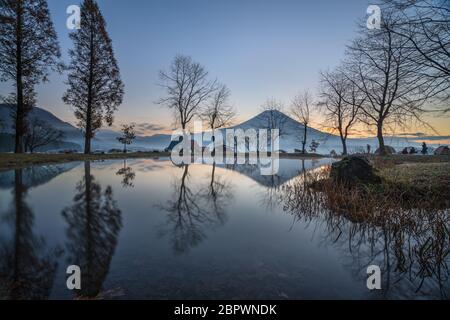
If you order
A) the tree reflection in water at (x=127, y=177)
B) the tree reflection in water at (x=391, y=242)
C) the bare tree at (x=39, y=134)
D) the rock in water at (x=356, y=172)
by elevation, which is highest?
the bare tree at (x=39, y=134)

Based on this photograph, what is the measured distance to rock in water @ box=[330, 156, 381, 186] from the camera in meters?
6.41

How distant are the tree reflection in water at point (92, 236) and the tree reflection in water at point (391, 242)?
8.32ft

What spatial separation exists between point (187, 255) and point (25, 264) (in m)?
1.59

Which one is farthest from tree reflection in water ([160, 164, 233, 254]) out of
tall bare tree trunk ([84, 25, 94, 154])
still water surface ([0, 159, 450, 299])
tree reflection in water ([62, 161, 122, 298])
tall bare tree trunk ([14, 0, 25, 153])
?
tall bare tree trunk ([84, 25, 94, 154])

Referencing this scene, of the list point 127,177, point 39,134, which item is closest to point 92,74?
point 127,177

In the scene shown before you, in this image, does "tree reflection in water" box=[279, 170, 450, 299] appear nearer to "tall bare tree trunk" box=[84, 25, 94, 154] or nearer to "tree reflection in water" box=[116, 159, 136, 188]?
"tree reflection in water" box=[116, 159, 136, 188]

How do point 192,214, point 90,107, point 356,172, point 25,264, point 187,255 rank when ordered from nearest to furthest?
point 25,264 → point 187,255 → point 192,214 → point 356,172 → point 90,107

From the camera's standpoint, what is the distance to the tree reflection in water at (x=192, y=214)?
9.81ft

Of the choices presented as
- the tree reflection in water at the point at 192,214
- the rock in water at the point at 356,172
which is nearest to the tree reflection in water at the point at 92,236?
the tree reflection in water at the point at 192,214

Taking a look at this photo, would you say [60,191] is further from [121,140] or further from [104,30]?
[121,140]

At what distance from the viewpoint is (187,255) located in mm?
2459

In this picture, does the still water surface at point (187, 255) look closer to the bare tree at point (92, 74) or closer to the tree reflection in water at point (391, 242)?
the tree reflection in water at point (391, 242)

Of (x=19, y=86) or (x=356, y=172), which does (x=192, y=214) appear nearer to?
(x=356, y=172)

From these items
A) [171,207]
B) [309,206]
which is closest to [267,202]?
[309,206]
